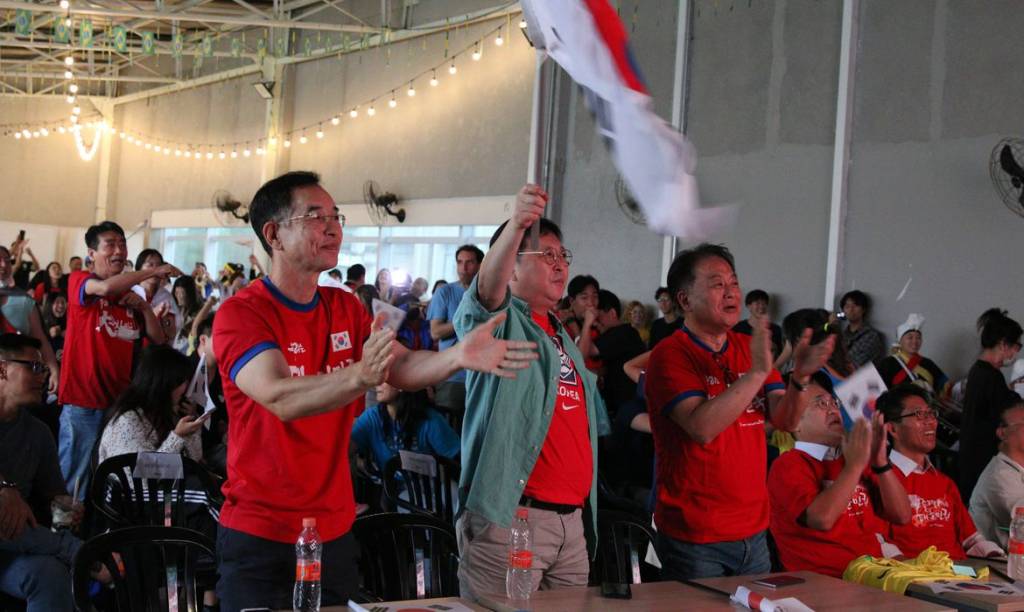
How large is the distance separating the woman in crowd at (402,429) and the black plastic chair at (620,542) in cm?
171

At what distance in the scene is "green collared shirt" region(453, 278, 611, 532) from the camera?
9.04 feet

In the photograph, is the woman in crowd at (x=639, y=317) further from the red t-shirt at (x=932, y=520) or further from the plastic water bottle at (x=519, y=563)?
the plastic water bottle at (x=519, y=563)

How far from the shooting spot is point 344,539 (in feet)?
8.20

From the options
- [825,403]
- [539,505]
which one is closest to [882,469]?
[825,403]

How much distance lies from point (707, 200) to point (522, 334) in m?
6.91

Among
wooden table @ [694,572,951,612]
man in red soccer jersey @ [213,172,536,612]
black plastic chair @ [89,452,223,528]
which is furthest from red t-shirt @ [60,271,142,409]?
wooden table @ [694,572,951,612]

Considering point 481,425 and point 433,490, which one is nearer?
point 481,425

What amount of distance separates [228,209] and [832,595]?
16751 millimetres

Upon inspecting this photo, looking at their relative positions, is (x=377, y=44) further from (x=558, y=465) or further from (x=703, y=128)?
(x=558, y=465)

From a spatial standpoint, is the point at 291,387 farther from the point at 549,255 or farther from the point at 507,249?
the point at 549,255

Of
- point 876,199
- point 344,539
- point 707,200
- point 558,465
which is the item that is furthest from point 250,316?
point 707,200

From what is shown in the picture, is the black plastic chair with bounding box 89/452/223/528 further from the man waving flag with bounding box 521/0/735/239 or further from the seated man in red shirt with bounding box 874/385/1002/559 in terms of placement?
the seated man in red shirt with bounding box 874/385/1002/559

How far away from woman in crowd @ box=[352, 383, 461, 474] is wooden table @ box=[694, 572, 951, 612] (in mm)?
2308

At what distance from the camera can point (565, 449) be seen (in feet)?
9.47
